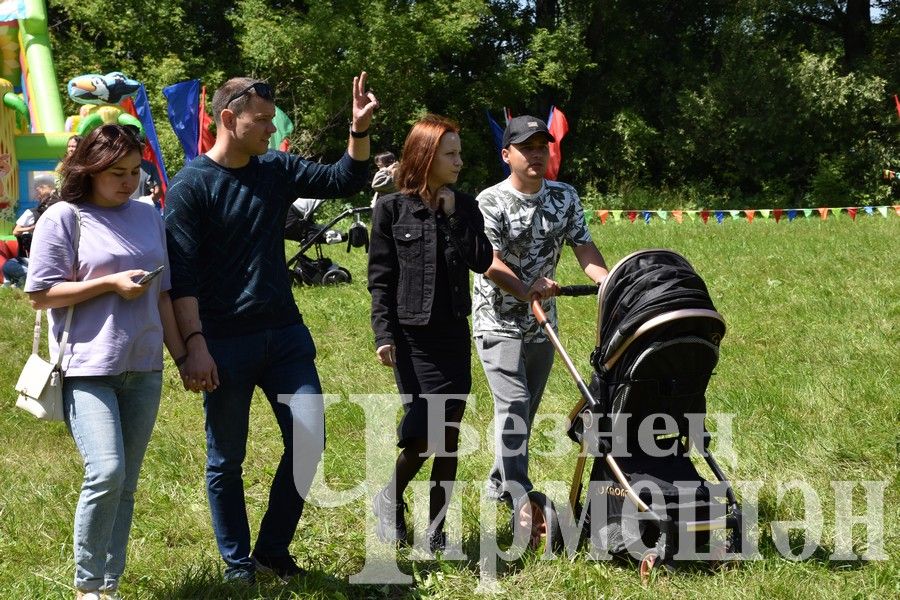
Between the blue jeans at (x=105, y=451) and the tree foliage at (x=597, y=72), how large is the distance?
84.1 feet

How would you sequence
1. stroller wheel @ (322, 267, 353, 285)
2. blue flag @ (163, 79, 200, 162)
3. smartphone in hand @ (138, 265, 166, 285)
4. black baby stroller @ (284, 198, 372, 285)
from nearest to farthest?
smartphone in hand @ (138, 265, 166, 285) < black baby stroller @ (284, 198, 372, 285) < stroller wheel @ (322, 267, 353, 285) < blue flag @ (163, 79, 200, 162)

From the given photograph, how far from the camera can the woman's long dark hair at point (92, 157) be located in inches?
139

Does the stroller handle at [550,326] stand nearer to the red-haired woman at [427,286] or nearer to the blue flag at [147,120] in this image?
the red-haired woman at [427,286]

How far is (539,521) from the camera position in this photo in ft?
14.1

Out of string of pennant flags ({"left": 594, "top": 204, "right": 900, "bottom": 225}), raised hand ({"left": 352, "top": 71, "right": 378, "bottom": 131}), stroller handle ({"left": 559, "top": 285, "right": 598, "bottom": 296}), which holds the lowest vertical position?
string of pennant flags ({"left": 594, "top": 204, "right": 900, "bottom": 225})

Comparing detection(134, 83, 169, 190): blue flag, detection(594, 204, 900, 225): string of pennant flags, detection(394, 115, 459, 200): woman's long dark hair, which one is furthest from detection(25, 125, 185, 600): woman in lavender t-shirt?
detection(594, 204, 900, 225): string of pennant flags

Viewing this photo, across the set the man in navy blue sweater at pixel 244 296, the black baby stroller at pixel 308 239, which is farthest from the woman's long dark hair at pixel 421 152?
the black baby stroller at pixel 308 239

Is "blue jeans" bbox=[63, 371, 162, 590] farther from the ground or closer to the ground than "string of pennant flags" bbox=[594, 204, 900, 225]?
farther from the ground

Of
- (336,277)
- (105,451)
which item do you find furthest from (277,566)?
(336,277)

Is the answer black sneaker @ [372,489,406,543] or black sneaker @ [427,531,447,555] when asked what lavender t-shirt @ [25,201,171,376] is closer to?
black sneaker @ [372,489,406,543]

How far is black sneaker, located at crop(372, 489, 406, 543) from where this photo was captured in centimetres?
449

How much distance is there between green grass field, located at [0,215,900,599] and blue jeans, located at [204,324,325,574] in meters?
0.26

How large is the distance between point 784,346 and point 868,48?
26.3 meters

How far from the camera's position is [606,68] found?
3316cm
